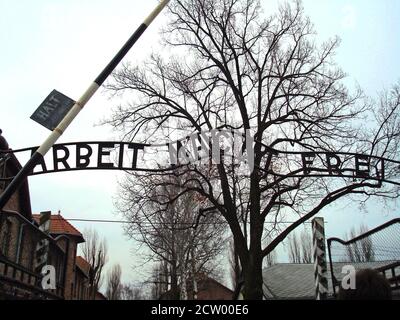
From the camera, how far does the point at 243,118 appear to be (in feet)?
62.1

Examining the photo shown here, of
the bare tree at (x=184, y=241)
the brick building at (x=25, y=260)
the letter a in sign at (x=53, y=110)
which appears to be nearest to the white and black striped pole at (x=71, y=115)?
the letter a in sign at (x=53, y=110)

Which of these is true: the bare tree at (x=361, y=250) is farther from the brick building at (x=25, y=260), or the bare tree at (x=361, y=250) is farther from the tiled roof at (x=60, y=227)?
the tiled roof at (x=60, y=227)

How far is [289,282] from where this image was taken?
2991 centimetres

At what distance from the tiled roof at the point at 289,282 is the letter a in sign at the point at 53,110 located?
2294cm

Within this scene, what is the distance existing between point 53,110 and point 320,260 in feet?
26.6

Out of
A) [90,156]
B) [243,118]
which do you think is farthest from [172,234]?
[90,156]

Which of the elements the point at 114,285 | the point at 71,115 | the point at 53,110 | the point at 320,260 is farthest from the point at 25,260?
the point at 114,285

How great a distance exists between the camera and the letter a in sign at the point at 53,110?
524cm

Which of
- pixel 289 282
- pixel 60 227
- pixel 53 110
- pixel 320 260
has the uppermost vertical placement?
pixel 60 227

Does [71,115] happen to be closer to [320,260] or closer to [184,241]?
[320,260]
